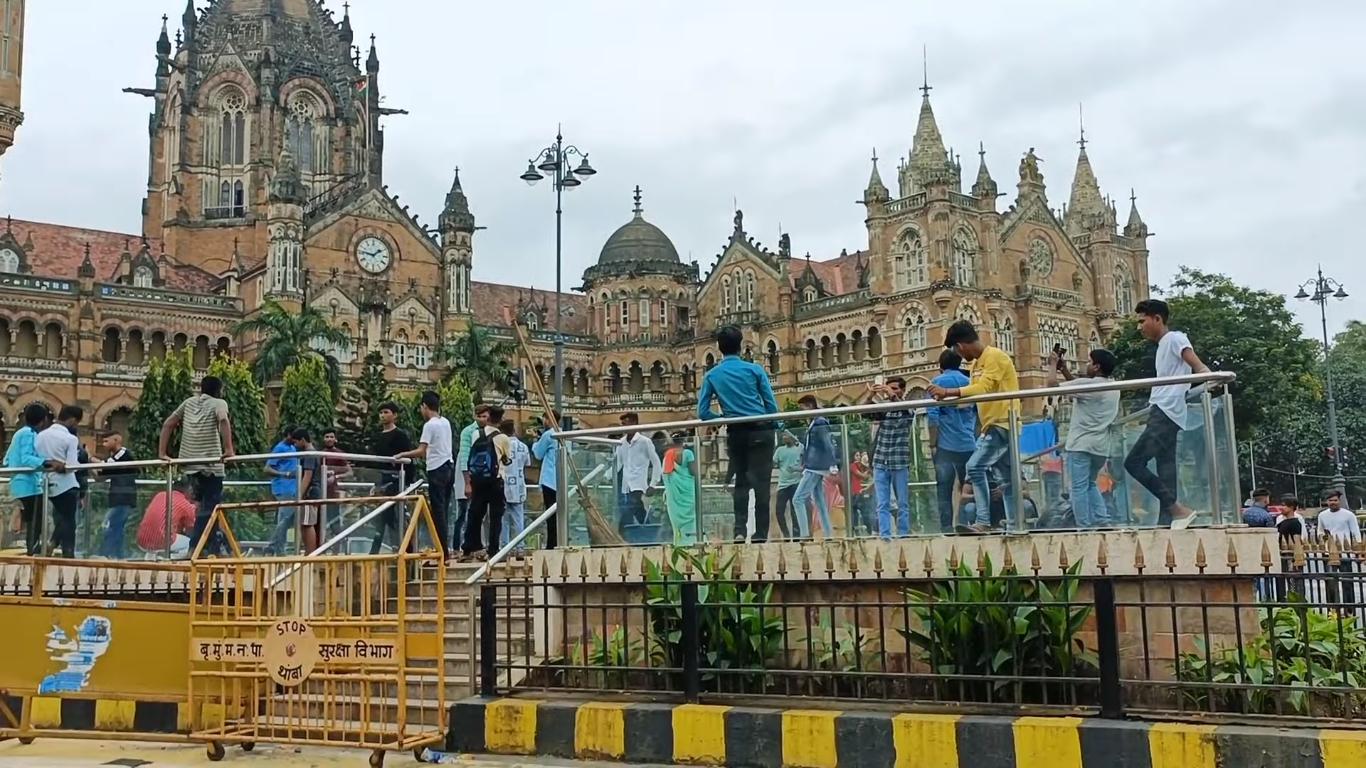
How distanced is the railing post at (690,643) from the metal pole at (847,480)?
1330 mm

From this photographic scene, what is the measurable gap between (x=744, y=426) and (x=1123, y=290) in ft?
Result: 193

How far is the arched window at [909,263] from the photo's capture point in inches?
2206

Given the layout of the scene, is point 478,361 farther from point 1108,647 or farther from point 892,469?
point 1108,647

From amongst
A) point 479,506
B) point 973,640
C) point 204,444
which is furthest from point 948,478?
point 204,444

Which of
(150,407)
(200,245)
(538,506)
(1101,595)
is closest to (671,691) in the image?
(1101,595)

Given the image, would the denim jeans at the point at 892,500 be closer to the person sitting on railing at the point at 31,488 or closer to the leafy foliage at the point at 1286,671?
the leafy foliage at the point at 1286,671

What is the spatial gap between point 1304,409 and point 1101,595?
192ft

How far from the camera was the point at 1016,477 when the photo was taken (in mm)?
7988

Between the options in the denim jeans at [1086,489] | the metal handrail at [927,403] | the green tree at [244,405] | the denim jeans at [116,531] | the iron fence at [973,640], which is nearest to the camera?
the iron fence at [973,640]

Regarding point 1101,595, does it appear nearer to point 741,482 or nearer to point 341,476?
point 741,482

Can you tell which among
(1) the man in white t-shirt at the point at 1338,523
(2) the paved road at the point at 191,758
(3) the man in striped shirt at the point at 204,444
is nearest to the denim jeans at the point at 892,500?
(2) the paved road at the point at 191,758

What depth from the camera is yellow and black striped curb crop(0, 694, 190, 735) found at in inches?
372

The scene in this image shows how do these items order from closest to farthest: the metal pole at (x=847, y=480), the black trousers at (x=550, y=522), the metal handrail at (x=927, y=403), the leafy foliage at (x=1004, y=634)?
the leafy foliage at (x=1004, y=634), the metal handrail at (x=927, y=403), the metal pole at (x=847, y=480), the black trousers at (x=550, y=522)

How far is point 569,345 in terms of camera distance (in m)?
66.1
